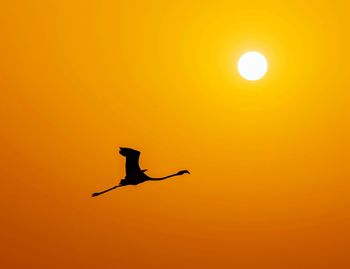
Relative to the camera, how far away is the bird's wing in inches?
468

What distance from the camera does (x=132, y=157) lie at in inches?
479

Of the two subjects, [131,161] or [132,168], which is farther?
[132,168]

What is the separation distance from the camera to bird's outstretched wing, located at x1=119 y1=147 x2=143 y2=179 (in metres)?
11.9

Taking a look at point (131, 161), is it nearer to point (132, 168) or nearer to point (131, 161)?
point (131, 161)

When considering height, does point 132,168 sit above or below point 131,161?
below

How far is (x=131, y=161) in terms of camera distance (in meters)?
12.2

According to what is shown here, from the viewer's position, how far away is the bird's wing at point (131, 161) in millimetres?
11898

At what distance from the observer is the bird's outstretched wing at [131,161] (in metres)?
11.9

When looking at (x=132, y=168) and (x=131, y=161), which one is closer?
(x=131, y=161)

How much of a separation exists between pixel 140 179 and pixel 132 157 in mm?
711

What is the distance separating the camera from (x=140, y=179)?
12.7 meters

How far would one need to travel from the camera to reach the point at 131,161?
40.2 ft

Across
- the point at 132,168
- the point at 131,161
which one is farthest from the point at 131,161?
the point at 132,168
